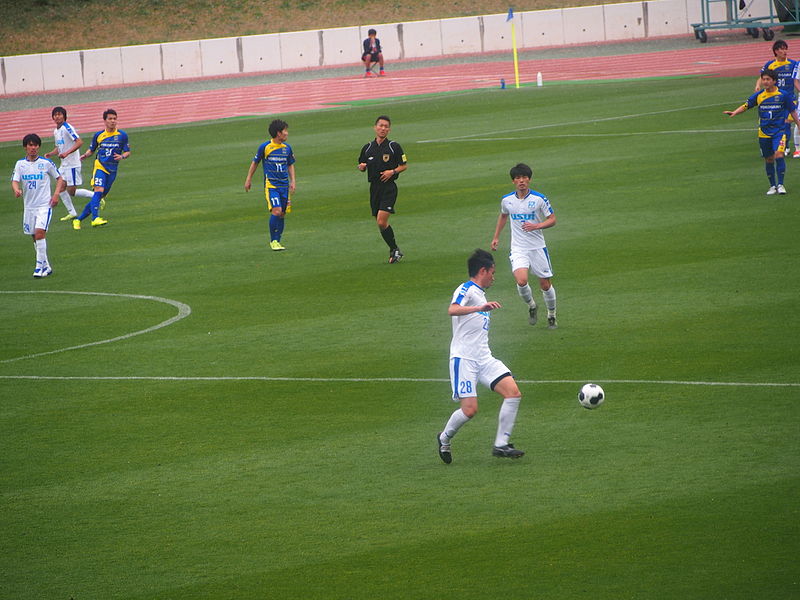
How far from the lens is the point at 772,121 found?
22.0m

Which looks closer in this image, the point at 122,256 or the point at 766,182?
the point at 122,256

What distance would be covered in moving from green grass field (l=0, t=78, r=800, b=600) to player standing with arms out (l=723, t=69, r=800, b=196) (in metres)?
0.60

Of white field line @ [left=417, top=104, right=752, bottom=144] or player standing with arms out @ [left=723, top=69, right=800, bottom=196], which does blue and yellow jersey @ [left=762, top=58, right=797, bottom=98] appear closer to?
player standing with arms out @ [left=723, top=69, right=800, bottom=196]

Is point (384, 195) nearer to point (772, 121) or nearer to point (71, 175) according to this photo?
point (772, 121)

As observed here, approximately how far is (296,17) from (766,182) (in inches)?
1907

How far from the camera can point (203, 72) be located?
58.6 m

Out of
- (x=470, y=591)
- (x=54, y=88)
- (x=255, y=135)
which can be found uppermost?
(x=54, y=88)

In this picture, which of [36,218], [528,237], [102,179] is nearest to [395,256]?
[528,237]

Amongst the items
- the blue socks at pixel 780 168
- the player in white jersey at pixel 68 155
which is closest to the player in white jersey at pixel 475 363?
the blue socks at pixel 780 168

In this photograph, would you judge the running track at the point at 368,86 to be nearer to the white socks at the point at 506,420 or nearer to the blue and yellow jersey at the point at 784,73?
the blue and yellow jersey at the point at 784,73

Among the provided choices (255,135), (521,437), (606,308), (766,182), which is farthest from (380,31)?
(521,437)

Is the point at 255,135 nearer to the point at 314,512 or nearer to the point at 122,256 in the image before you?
the point at 122,256

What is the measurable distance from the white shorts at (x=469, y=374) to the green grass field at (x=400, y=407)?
689mm

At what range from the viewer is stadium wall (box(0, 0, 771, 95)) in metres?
56.3
